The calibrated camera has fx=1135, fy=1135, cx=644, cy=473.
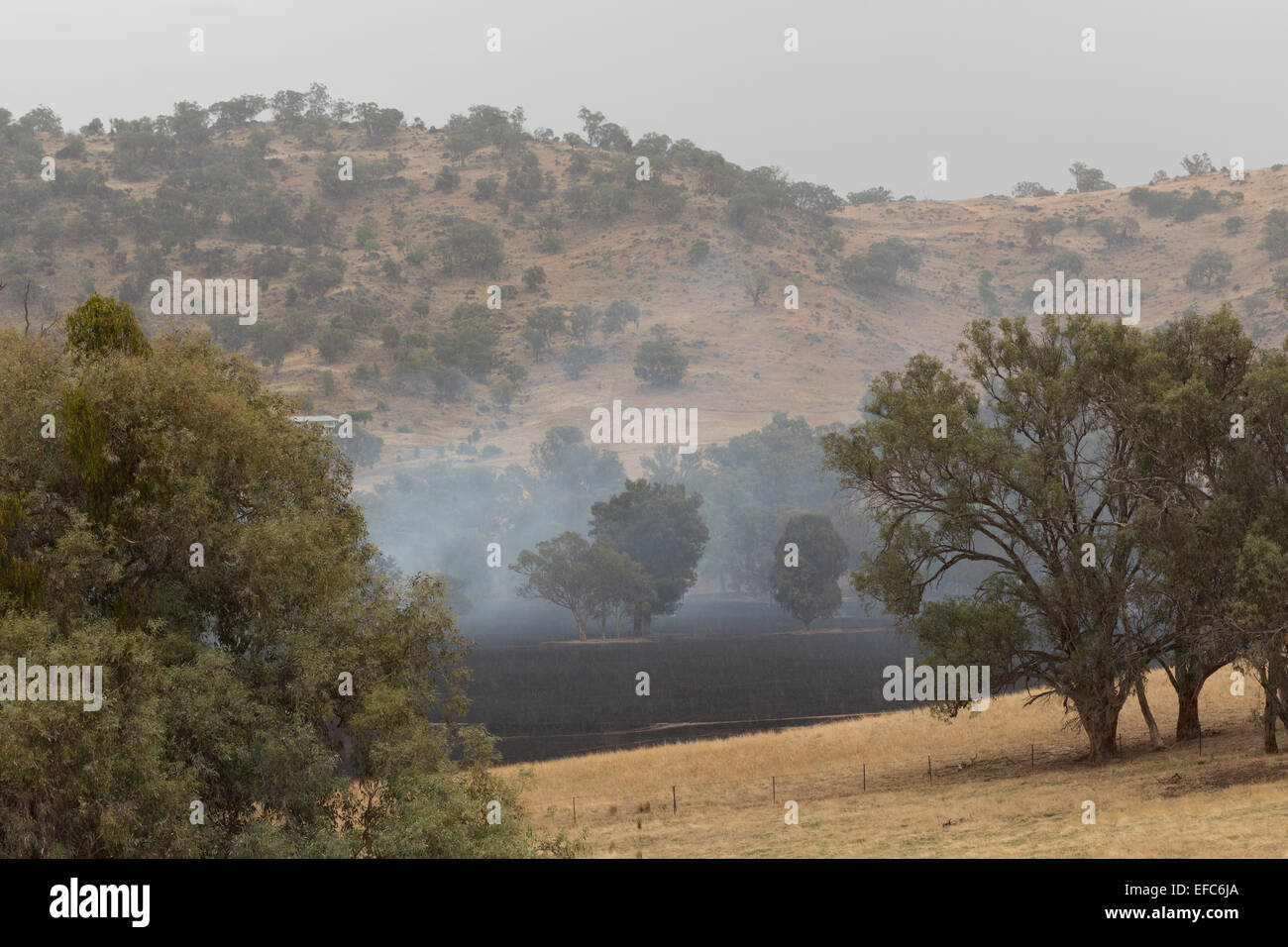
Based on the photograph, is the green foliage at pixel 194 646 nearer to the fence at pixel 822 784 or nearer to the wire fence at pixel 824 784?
the wire fence at pixel 824 784

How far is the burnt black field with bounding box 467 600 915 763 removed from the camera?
77.4 metres

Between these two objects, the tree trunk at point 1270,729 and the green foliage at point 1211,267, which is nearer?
the tree trunk at point 1270,729

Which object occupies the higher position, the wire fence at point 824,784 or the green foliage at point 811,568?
the green foliage at point 811,568

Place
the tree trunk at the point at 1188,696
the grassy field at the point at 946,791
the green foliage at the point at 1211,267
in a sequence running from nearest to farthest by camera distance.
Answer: the grassy field at the point at 946,791 < the tree trunk at the point at 1188,696 < the green foliage at the point at 1211,267

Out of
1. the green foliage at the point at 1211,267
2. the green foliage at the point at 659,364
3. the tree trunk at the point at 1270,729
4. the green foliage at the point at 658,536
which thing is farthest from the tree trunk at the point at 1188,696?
the green foliage at the point at 1211,267

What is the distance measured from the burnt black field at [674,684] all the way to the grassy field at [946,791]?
23.9m

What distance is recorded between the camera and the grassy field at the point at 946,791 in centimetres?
2219

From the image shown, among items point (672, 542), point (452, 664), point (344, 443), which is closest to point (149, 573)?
point (452, 664)

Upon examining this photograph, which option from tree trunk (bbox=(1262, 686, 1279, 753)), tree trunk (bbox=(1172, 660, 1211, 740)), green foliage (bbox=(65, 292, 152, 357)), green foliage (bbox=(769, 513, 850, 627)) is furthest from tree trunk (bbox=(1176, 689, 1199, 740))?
green foliage (bbox=(769, 513, 850, 627))

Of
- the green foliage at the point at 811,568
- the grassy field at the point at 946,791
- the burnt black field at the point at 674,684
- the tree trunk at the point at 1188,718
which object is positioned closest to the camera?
the grassy field at the point at 946,791

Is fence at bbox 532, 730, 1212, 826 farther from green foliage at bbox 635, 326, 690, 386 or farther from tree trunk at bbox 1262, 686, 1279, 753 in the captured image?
green foliage at bbox 635, 326, 690, 386

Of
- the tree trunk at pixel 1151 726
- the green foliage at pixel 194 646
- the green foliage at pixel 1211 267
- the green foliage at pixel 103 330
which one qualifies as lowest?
the tree trunk at pixel 1151 726
